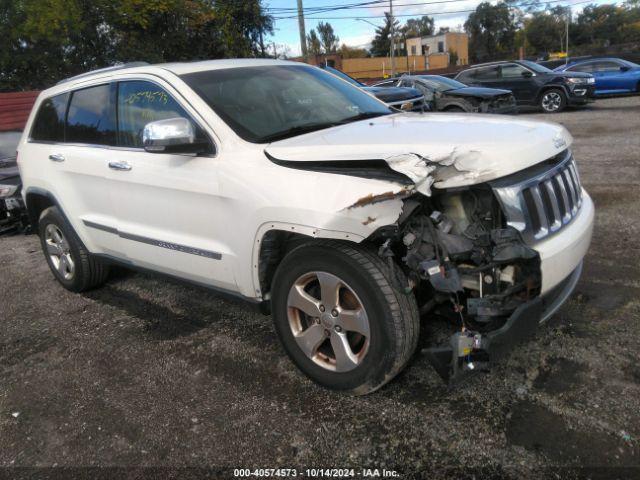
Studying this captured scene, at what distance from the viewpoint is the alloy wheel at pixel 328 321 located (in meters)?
2.75

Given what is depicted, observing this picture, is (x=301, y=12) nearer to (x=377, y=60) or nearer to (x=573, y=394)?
(x=573, y=394)

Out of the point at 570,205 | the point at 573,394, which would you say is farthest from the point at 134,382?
the point at 570,205

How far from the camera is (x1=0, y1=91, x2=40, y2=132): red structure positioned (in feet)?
51.3

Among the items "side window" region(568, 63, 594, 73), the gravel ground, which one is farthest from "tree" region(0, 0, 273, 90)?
the gravel ground

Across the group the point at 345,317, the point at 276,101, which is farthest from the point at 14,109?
the point at 345,317

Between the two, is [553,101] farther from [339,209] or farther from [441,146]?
[339,209]

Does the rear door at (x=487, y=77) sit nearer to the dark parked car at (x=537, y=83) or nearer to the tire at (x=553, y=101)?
the dark parked car at (x=537, y=83)

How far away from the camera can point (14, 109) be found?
1586 centimetres

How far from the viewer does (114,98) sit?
3.94 m

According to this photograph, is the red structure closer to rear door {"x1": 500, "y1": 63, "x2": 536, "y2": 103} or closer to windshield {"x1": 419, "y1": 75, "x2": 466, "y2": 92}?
windshield {"x1": 419, "y1": 75, "x2": 466, "y2": 92}

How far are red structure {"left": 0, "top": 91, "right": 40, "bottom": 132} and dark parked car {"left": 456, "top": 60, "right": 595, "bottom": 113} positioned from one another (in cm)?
1338

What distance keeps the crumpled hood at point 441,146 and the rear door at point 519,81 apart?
14.2 m

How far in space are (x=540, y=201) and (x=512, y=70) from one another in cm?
1530

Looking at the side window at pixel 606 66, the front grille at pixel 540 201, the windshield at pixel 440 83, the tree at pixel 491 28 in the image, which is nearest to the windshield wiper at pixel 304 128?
the front grille at pixel 540 201
